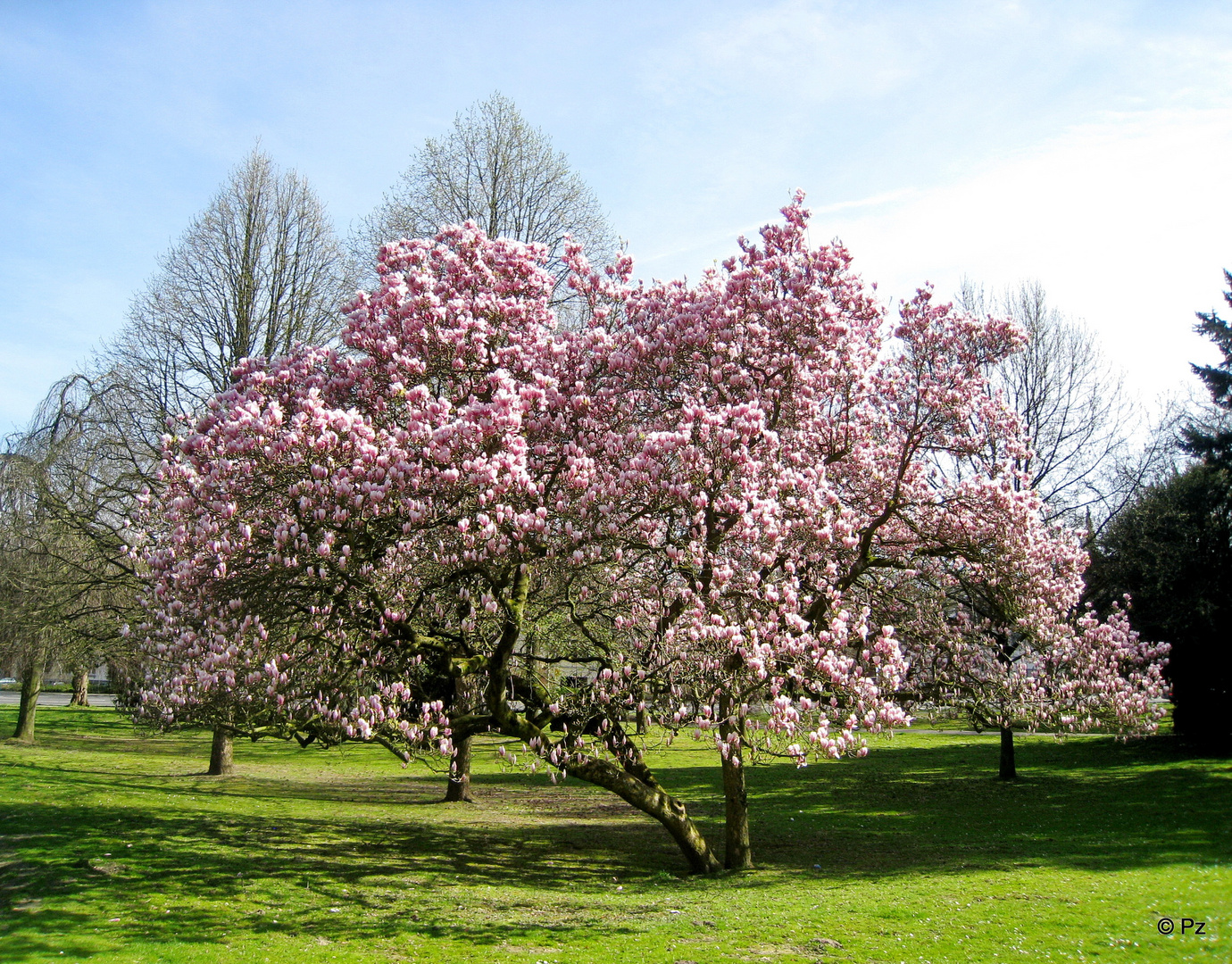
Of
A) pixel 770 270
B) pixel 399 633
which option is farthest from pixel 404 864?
pixel 770 270

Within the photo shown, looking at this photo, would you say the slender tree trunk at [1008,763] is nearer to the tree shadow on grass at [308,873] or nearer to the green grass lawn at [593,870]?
the green grass lawn at [593,870]

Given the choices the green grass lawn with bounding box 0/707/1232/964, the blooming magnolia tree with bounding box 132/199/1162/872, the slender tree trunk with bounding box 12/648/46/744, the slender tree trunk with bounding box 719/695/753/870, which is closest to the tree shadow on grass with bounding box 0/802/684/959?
the green grass lawn with bounding box 0/707/1232/964

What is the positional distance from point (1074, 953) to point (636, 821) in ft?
40.3

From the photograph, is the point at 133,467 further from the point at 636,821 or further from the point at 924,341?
the point at 924,341

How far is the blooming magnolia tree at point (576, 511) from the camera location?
10.5 m

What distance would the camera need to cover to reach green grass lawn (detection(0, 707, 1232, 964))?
10.2 m

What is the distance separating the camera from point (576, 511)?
11609 millimetres

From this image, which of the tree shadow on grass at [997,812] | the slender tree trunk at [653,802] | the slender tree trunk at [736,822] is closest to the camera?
the slender tree trunk at [653,802]

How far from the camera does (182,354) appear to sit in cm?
2597

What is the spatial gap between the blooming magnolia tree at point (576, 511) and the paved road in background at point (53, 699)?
161 feet

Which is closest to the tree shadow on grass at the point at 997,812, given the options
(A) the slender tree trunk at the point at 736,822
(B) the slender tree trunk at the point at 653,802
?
(A) the slender tree trunk at the point at 736,822

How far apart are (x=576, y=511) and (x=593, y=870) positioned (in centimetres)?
776

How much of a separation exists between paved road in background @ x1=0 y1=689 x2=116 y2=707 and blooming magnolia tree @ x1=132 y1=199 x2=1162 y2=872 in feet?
161

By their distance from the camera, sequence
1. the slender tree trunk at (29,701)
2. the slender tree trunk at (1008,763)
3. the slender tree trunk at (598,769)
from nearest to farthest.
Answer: the slender tree trunk at (598,769) → the slender tree trunk at (1008,763) → the slender tree trunk at (29,701)
